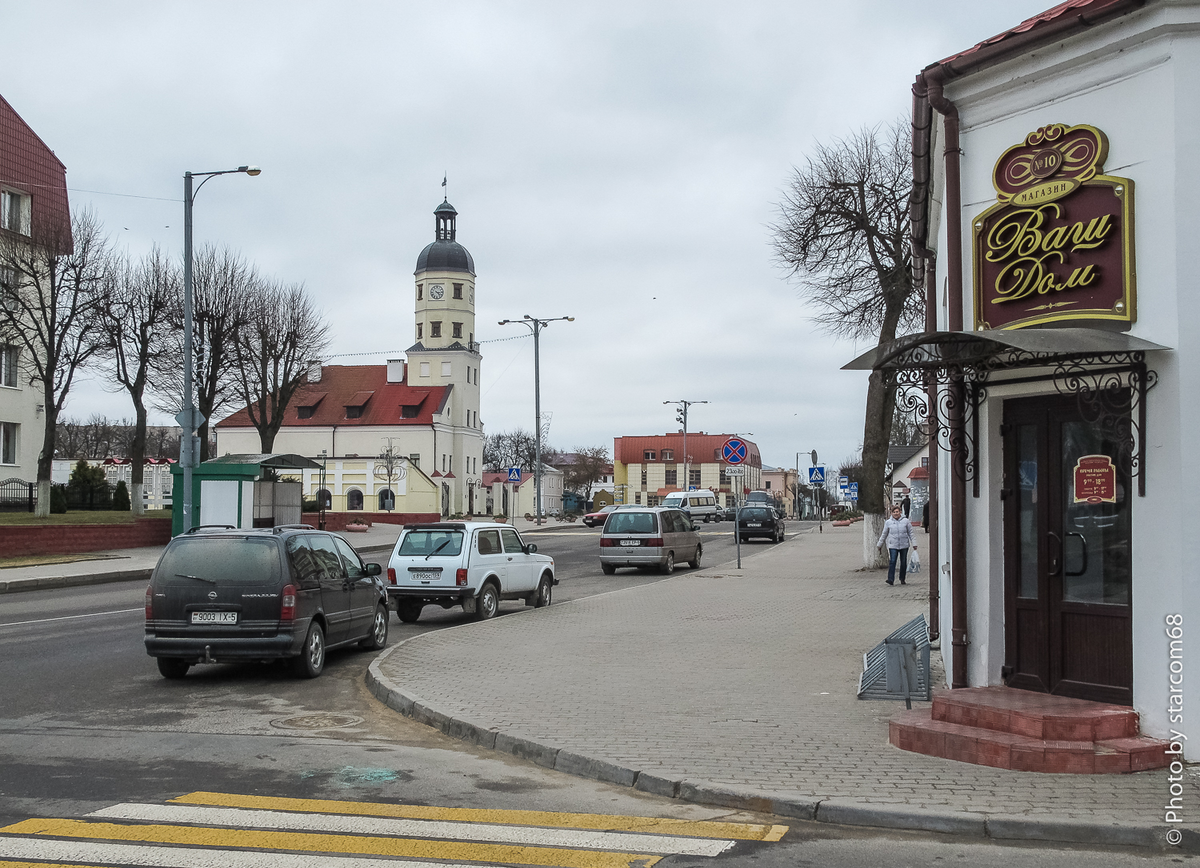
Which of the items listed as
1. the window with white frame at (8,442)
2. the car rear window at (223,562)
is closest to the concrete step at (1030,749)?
the car rear window at (223,562)

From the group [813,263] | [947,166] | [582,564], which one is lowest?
[582,564]

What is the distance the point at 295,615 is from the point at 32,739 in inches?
130

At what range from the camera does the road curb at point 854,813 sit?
18.8ft

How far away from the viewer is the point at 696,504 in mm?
80812

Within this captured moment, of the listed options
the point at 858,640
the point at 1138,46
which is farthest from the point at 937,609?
the point at 1138,46

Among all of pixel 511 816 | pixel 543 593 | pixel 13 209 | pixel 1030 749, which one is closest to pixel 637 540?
pixel 543 593

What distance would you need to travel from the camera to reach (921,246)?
12492 millimetres

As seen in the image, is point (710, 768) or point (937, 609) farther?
point (937, 609)

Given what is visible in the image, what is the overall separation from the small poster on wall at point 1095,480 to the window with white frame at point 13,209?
133ft

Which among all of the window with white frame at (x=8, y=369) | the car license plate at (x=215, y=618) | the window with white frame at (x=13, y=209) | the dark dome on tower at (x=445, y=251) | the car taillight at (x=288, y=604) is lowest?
the car license plate at (x=215, y=618)

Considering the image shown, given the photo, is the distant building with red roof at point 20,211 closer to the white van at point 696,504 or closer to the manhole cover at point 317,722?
the manhole cover at point 317,722

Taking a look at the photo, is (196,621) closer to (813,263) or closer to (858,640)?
(858,640)

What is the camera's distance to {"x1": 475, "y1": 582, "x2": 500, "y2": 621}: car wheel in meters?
17.4

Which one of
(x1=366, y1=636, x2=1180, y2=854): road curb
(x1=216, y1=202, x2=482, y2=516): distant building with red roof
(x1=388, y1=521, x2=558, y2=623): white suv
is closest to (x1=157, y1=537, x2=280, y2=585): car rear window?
(x1=366, y1=636, x2=1180, y2=854): road curb
